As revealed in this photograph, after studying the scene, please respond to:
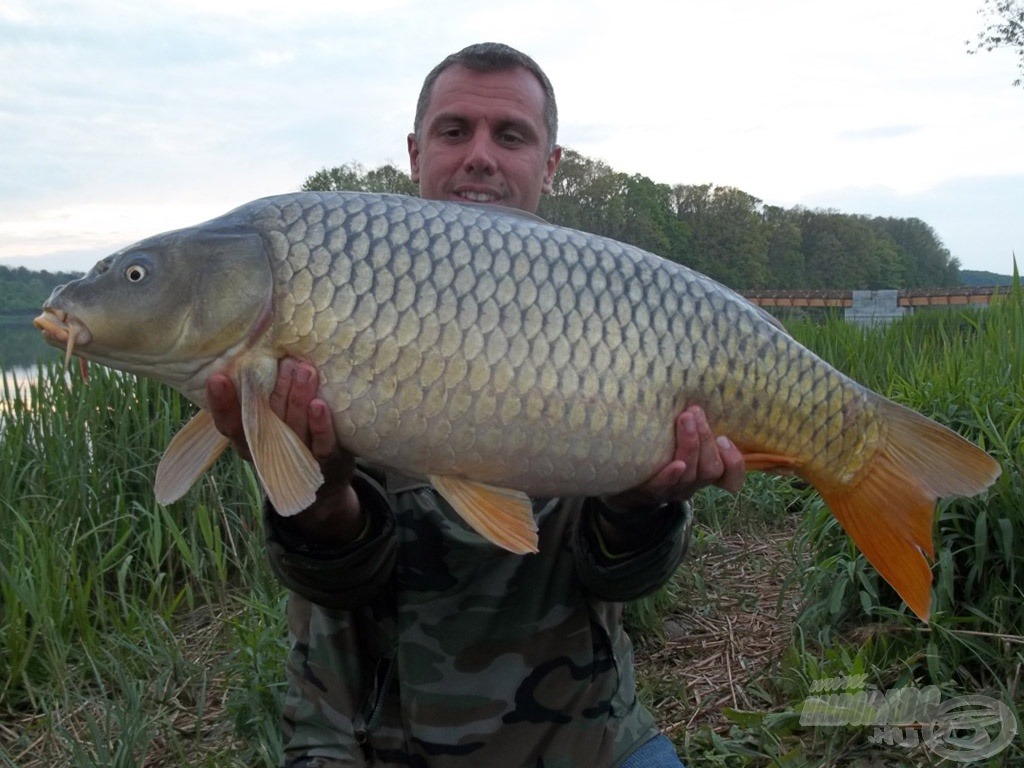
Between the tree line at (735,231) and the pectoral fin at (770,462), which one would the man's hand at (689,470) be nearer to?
the pectoral fin at (770,462)

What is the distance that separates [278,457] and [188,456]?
0.19 metres

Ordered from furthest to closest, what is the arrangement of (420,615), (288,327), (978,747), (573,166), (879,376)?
(573,166)
(879,376)
(978,747)
(420,615)
(288,327)

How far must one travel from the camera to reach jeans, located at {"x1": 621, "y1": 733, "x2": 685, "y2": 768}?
1.46m

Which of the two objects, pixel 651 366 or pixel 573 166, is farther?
pixel 573 166

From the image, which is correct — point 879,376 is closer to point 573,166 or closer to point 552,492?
point 552,492

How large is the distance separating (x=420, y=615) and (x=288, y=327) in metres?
0.54

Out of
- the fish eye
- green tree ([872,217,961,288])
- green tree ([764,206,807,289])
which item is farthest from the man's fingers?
green tree ([872,217,961,288])

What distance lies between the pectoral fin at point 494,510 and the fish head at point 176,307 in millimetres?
325

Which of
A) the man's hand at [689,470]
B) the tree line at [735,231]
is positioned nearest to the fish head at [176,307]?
the man's hand at [689,470]

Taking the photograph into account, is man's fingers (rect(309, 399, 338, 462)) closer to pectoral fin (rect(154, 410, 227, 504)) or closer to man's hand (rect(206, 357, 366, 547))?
man's hand (rect(206, 357, 366, 547))

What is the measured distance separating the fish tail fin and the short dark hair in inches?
43.8

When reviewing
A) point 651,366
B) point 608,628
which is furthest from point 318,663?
point 651,366

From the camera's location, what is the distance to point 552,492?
1218mm

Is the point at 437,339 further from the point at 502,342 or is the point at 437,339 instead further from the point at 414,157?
the point at 414,157
